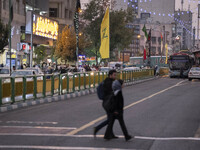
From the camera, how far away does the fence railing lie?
18938 millimetres

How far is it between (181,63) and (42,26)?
19689mm

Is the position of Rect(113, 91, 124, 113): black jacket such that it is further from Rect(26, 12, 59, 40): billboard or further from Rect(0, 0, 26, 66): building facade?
Rect(26, 12, 59, 40): billboard

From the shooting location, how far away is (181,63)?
58.4m

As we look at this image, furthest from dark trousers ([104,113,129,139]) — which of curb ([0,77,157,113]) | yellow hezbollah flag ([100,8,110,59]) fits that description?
yellow hezbollah flag ([100,8,110,59])

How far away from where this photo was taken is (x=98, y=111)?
56.8 feet

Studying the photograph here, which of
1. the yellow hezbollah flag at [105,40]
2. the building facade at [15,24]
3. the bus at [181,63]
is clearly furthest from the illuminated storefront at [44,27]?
the yellow hezbollah flag at [105,40]

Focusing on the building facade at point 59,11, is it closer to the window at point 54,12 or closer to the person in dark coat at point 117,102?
the window at point 54,12

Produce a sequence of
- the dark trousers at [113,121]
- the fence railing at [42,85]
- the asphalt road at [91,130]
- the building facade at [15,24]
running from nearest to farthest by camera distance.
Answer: the asphalt road at [91,130] → the dark trousers at [113,121] → the fence railing at [42,85] → the building facade at [15,24]

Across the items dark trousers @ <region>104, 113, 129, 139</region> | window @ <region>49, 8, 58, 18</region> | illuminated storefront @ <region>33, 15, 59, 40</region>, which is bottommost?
dark trousers @ <region>104, 113, 129, 139</region>

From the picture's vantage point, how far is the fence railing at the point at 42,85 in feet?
62.1

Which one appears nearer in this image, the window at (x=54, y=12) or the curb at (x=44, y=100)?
the curb at (x=44, y=100)

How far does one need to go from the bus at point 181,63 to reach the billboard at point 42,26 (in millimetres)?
18067

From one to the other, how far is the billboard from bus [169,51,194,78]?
18067 millimetres

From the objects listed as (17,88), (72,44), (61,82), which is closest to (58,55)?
(72,44)
